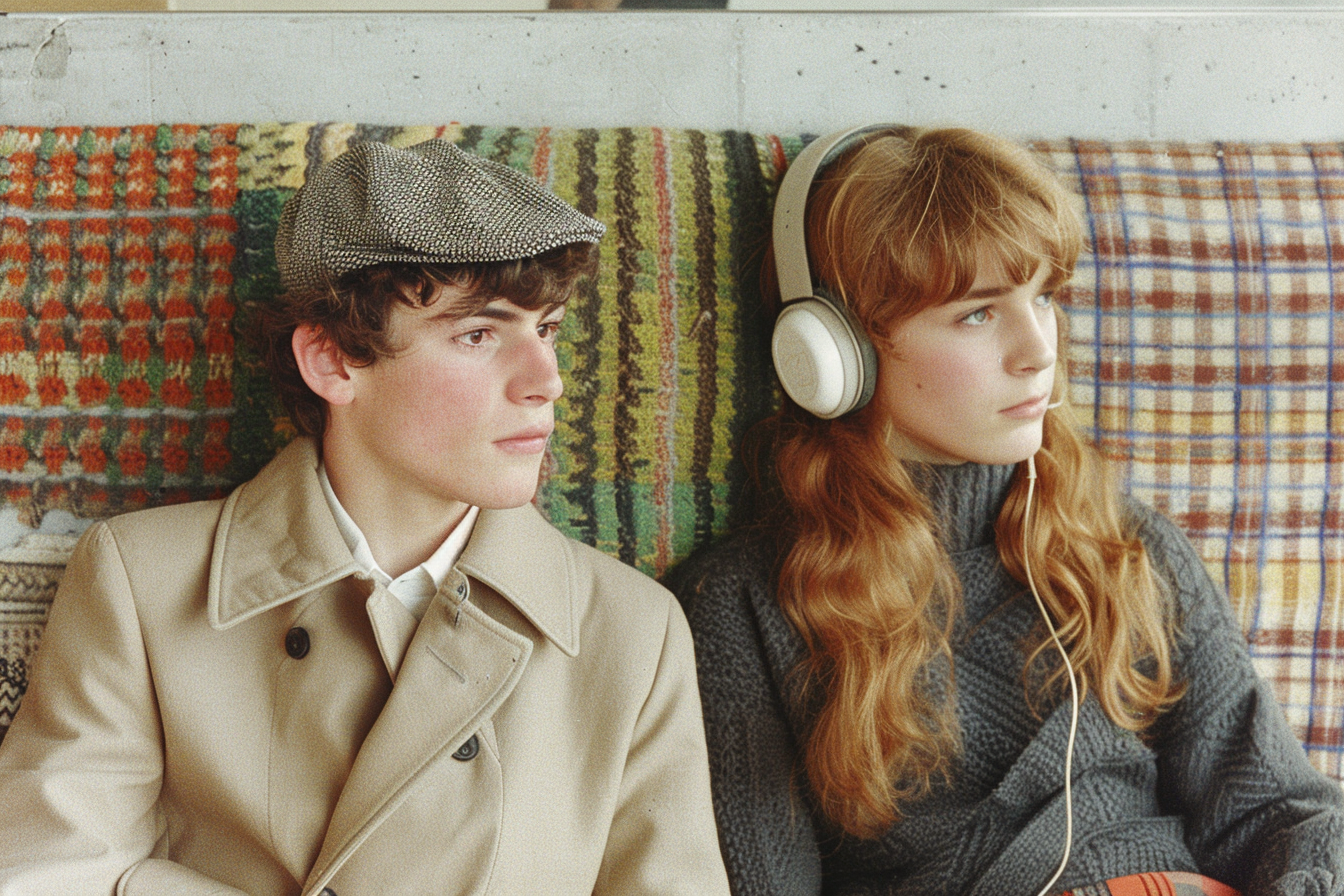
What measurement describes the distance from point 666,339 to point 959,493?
43cm

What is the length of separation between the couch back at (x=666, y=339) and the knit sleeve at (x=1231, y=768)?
0.55 feet

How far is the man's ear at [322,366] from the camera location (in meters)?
1.00

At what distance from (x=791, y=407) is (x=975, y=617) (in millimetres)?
357

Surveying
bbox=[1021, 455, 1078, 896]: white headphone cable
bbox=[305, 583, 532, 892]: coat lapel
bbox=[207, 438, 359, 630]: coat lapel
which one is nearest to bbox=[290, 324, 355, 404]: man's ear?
bbox=[207, 438, 359, 630]: coat lapel

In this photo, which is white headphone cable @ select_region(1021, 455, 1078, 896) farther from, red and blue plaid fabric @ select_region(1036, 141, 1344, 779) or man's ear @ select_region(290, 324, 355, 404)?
man's ear @ select_region(290, 324, 355, 404)

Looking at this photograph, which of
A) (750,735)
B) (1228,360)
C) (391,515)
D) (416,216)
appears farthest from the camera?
(1228,360)

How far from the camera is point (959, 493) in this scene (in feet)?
4.03

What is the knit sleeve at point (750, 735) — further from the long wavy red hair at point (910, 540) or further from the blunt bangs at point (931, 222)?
the blunt bangs at point (931, 222)

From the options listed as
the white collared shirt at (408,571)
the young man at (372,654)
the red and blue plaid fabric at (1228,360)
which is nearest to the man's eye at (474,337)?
the young man at (372,654)

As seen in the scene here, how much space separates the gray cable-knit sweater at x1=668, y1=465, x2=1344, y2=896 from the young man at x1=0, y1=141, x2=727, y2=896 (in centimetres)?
17

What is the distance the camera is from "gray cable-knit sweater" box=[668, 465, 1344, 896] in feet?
3.74

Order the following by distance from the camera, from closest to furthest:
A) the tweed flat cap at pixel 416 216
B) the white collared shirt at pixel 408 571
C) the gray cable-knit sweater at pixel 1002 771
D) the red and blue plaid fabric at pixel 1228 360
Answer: the tweed flat cap at pixel 416 216, the white collared shirt at pixel 408 571, the gray cable-knit sweater at pixel 1002 771, the red and blue plaid fabric at pixel 1228 360

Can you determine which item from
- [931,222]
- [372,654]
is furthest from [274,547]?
[931,222]

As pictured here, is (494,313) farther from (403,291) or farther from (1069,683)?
(1069,683)
